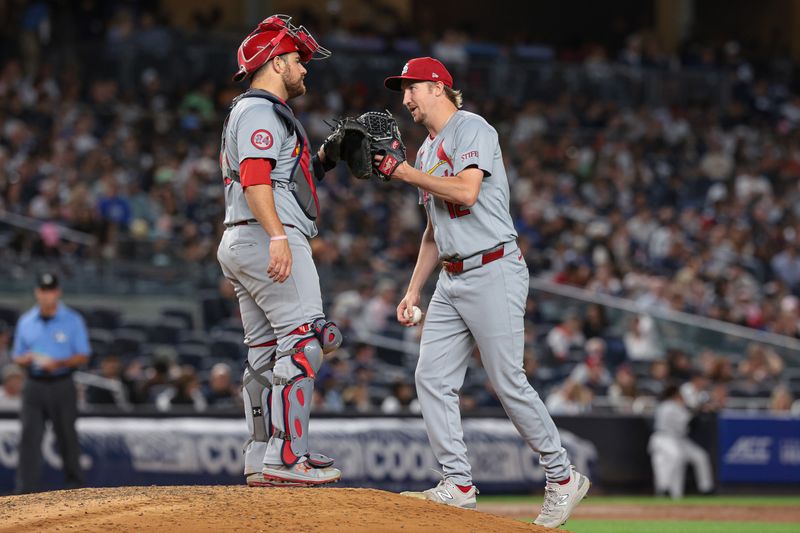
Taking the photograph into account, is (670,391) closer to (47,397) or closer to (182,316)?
(182,316)

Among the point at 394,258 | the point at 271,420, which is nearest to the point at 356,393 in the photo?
the point at 394,258

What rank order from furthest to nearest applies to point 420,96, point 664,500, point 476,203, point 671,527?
point 664,500, point 671,527, point 420,96, point 476,203

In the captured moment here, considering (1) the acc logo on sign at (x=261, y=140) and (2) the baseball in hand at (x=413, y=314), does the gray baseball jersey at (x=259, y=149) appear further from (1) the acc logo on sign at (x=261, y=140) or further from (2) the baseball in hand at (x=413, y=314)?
(2) the baseball in hand at (x=413, y=314)

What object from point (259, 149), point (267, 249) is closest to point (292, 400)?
point (267, 249)

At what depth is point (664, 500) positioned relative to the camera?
577 inches

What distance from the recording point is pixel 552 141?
23875 millimetres

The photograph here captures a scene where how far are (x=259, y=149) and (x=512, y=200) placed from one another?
15324 mm

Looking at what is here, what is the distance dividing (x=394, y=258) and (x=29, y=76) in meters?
6.62

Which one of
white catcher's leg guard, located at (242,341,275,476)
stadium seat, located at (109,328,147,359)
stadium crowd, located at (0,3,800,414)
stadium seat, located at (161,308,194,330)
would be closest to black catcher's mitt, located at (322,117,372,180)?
white catcher's leg guard, located at (242,341,275,476)

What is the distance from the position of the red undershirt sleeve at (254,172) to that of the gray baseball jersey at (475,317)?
944 millimetres

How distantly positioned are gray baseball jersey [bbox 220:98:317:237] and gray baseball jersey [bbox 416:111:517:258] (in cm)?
68

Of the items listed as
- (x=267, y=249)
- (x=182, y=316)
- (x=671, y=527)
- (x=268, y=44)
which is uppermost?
(x=268, y=44)

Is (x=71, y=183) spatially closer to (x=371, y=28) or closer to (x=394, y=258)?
(x=394, y=258)

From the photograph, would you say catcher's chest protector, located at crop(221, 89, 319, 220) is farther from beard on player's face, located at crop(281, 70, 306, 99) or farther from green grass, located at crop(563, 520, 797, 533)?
green grass, located at crop(563, 520, 797, 533)
